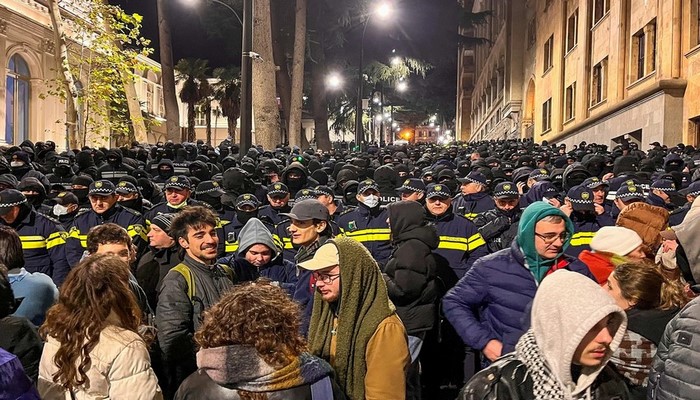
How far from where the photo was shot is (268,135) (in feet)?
76.1

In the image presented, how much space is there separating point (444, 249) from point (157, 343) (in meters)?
3.62

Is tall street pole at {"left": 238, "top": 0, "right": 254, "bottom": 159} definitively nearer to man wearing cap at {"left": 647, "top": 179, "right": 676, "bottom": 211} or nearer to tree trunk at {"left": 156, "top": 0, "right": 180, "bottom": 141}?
man wearing cap at {"left": 647, "top": 179, "right": 676, "bottom": 211}

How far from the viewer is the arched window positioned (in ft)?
102

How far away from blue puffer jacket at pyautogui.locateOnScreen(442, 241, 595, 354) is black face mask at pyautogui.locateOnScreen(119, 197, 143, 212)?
15.3ft

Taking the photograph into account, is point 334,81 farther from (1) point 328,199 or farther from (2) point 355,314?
(2) point 355,314

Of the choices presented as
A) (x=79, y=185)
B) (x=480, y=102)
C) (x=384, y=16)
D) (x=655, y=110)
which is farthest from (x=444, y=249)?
(x=480, y=102)

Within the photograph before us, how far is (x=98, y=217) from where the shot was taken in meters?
7.77

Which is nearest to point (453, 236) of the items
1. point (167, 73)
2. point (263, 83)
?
point (263, 83)

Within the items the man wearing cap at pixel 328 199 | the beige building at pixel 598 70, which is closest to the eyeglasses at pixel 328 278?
Result: the man wearing cap at pixel 328 199

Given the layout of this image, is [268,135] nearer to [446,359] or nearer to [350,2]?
[350,2]

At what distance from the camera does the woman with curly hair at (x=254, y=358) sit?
2771mm

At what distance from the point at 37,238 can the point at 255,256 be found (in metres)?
3.22

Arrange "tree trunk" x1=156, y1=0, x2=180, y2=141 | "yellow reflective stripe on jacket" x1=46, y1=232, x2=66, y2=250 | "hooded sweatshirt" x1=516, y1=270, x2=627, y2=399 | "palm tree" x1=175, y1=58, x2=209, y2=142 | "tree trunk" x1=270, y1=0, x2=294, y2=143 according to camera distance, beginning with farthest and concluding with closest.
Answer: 1. "palm tree" x1=175, y1=58, x2=209, y2=142
2. "tree trunk" x1=270, y1=0, x2=294, y2=143
3. "tree trunk" x1=156, y1=0, x2=180, y2=141
4. "yellow reflective stripe on jacket" x1=46, y1=232, x2=66, y2=250
5. "hooded sweatshirt" x1=516, y1=270, x2=627, y2=399

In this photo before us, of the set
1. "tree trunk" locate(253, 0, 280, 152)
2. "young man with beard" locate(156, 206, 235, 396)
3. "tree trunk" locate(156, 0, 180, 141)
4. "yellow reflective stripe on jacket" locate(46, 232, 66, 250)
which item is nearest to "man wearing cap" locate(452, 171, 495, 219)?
"yellow reflective stripe on jacket" locate(46, 232, 66, 250)
